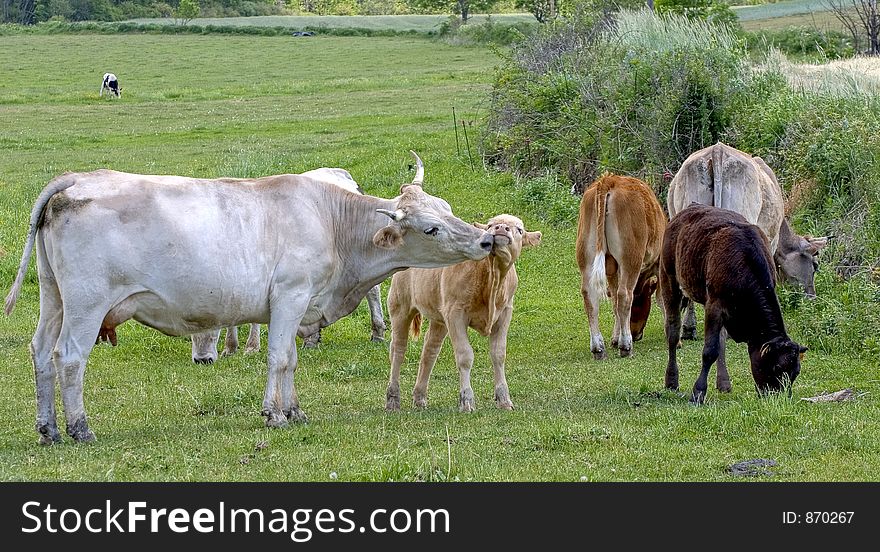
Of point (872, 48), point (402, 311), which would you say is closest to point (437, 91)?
point (872, 48)

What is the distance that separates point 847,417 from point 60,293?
619cm

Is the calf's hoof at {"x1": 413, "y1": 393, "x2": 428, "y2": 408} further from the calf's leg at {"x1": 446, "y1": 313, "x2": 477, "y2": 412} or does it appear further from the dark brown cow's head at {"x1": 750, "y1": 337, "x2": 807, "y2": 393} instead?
the dark brown cow's head at {"x1": 750, "y1": 337, "x2": 807, "y2": 393}

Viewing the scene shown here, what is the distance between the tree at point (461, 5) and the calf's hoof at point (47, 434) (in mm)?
80758

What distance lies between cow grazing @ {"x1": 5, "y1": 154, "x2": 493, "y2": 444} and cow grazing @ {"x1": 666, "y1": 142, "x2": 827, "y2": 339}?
16.3 feet

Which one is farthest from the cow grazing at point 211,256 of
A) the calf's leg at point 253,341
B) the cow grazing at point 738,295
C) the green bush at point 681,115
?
the green bush at point 681,115

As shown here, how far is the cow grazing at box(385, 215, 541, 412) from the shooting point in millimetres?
10375

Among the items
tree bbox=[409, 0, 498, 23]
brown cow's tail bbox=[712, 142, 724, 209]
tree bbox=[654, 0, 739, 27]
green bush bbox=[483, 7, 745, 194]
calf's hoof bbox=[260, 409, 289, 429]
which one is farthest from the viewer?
tree bbox=[409, 0, 498, 23]

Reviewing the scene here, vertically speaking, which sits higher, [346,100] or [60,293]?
[60,293]

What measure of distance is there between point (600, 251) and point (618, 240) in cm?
38

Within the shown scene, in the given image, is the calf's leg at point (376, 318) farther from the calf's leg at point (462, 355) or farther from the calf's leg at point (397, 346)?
the calf's leg at point (462, 355)

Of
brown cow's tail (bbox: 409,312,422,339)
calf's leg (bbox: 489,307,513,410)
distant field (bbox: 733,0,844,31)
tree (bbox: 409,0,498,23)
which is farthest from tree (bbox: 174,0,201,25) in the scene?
calf's leg (bbox: 489,307,513,410)
